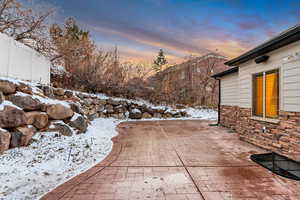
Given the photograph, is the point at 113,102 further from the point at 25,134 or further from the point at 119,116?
the point at 25,134

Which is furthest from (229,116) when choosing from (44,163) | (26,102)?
(26,102)

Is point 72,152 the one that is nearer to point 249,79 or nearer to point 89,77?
point 249,79

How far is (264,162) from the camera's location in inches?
133

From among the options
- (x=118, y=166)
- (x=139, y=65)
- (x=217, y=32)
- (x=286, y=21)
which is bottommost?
(x=118, y=166)

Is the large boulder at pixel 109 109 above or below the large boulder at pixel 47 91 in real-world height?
below

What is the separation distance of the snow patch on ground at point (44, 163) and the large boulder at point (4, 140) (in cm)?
10

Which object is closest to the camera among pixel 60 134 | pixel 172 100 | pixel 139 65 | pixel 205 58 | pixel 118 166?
pixel 118 166

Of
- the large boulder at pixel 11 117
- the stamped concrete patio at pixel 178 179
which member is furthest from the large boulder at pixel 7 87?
the stamped concrete patio at pixel 178 179

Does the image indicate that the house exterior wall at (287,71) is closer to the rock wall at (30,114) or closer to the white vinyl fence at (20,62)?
the rock wall at (30,114)

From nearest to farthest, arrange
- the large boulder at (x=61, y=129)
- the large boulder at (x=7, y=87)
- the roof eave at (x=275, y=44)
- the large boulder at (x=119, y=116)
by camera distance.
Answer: the roof eave at (x=275, y=44) < the large boulder at (x=7, y=87) < the large boulder at (x=61, y=129) < the large boulder at (x=119, y=116)

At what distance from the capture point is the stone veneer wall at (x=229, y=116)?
6.74m

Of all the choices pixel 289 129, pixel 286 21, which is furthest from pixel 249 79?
pixel 286 21

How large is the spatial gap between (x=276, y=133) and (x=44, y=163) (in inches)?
204

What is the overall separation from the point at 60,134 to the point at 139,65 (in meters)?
8.85
